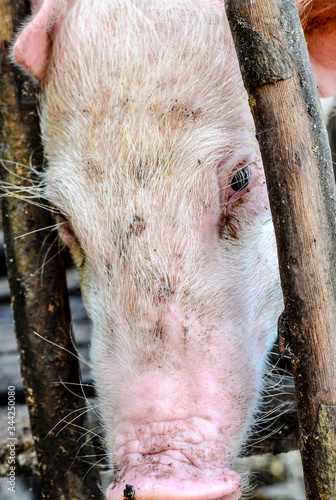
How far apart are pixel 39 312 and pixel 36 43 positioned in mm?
1052

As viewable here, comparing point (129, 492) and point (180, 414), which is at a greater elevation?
point (180, 414)

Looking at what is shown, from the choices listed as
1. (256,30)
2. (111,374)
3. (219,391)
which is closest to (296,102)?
(256,30)

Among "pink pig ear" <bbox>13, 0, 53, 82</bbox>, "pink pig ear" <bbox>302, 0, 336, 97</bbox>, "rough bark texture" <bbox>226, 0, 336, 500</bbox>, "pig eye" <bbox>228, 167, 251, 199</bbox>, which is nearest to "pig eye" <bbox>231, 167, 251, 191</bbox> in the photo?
"pig eye" <bbox>228, 167, 251, 199</bbox>

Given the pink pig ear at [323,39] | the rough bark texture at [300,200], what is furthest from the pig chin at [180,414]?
the pink pig ear at [323,39]

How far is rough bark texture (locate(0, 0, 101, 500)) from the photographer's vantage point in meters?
2.51

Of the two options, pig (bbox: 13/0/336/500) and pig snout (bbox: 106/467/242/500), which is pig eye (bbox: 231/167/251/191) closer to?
pig (bbox: 13/0/336/500)

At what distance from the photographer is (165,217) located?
2.04m

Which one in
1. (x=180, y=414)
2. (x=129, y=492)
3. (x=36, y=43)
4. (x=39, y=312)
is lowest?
(x=129, y=492)

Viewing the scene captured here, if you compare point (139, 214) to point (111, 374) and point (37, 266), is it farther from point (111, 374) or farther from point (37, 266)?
point (37, 266)

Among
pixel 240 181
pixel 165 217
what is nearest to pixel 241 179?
pixel 240 181

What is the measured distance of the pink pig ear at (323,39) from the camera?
219 centimetres

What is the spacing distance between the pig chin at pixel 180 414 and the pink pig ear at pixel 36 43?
114cm

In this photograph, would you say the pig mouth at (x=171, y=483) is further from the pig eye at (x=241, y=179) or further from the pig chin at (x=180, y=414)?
the pig eye at (x=241, y=179)

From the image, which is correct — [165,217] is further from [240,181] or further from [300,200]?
[300,200]
